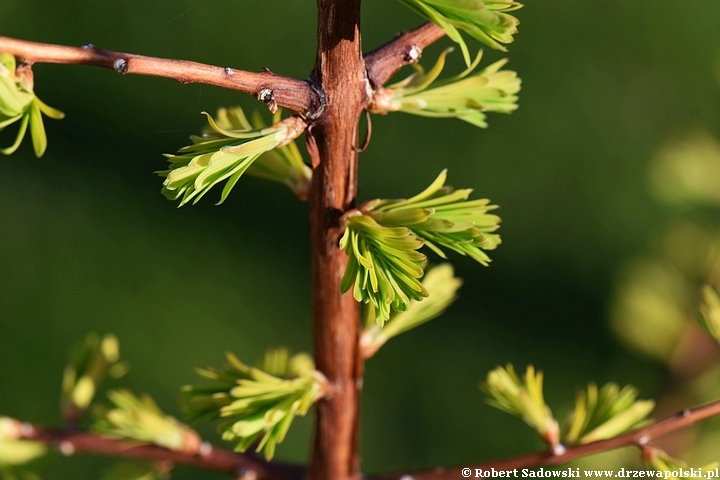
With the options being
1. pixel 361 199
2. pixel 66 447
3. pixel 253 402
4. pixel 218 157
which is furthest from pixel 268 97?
pixel 361 199

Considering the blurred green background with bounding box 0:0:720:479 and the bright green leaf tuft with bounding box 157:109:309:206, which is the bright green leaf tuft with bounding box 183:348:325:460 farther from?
the blurred green background with bounding box 0:0:720:479

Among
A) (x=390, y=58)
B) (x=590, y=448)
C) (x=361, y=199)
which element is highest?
(x=361, y=199)

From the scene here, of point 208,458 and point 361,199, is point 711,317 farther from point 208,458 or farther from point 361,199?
point 361,199

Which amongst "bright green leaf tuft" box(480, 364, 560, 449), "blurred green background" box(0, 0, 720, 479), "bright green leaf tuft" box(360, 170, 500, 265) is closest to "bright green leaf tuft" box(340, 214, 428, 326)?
"bright green leaf tuft" box(360, 170, 500, 265)

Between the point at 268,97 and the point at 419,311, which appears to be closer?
the point at 268,97

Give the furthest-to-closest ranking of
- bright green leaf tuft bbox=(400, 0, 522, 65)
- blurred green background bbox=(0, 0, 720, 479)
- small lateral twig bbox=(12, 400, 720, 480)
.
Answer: blurred green background bbox=(0, 0, 720, 479), small lateral twig bbox=(12, 400, 720, 480), bright green leaf tuft bbox=(400, 0, 522, 65)

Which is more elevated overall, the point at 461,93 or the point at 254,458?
the point at 461,93

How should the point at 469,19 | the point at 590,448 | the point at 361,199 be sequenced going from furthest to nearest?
the point at 361,199 → the point at 590,448 → the point at 469,19
